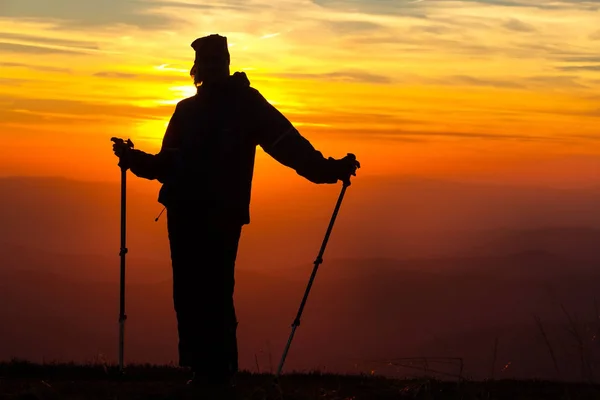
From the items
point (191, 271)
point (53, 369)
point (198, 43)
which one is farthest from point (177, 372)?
point (198, 43)

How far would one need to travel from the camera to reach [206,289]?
31.6 feet

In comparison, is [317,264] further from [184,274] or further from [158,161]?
[158,161]

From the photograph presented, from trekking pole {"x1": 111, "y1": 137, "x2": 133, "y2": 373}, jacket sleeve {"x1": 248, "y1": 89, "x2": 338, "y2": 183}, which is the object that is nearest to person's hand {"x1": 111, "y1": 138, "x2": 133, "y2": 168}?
trekking pole {"x1": 111, "y1": 137, "x2": 133, "y2": 373}

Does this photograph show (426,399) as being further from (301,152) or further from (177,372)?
(177,372)

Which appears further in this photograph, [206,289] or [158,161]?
[158,161]

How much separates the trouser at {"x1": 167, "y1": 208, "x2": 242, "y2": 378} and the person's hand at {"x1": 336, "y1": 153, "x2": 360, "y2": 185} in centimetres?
108

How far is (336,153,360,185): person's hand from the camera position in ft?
32.1

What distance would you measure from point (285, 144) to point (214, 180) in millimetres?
770

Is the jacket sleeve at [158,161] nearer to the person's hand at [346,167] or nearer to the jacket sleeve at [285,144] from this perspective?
the jacket sleeve at [285,144]

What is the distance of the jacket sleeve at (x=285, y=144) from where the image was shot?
9688 millimetres

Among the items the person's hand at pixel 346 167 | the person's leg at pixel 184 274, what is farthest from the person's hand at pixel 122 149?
the person's hand at pixel 346 167

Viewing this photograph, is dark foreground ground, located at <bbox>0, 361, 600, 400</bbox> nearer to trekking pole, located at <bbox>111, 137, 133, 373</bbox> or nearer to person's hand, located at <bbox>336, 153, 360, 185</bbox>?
trekking pole, located at <bbox>111, 137, 133, 373</bbox>

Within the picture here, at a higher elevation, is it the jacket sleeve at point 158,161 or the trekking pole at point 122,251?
the jacket sleeve at point 158,161

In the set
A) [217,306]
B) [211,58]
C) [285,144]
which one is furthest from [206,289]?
[211,58]
